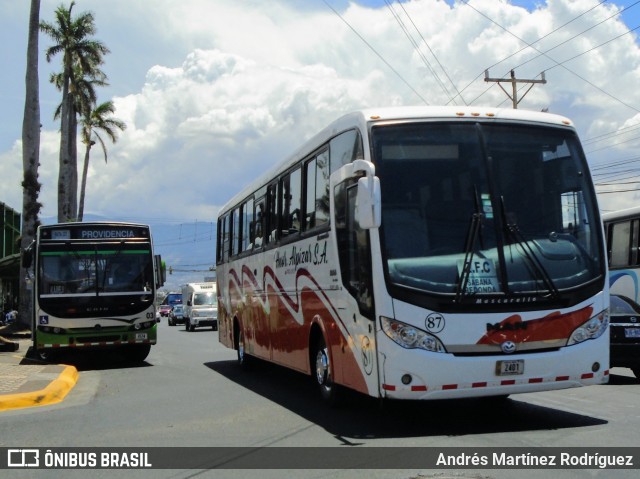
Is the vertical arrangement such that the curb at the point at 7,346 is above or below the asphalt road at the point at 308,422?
above

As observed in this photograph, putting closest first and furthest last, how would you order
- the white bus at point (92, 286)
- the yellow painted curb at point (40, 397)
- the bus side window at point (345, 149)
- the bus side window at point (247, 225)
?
the bus side window at point (345, 149), the yellow painted curb at point (40, 397), the bus side window at point (247, 225), the white bus at point (92, 286)

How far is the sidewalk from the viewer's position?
11.5 metres

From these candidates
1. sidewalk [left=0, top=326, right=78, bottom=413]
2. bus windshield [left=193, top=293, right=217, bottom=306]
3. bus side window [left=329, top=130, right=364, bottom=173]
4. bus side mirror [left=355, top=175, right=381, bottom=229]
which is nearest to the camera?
bus side mirror [left=355, top=175, right=381, bottom=229]

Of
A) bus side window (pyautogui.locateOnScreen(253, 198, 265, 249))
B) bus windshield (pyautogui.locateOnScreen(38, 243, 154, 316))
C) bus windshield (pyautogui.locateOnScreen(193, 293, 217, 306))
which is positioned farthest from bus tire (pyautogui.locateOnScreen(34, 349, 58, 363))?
bus windshield (pyautogui.locateOnScreen(193, 293, 217, 306))

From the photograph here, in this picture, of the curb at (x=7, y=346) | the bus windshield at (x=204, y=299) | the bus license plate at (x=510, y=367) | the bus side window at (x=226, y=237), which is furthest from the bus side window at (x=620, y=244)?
the bus windshield at (x=204, y=299)

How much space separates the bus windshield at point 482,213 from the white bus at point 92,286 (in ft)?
34.7

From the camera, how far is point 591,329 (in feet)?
27.9

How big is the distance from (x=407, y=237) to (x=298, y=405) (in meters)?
3.78

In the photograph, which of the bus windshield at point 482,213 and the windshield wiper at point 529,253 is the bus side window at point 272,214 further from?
the windshield wiper at point 529,253

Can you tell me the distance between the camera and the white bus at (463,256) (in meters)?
7.99

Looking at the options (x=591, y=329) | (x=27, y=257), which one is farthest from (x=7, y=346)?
(x=591, y=329)

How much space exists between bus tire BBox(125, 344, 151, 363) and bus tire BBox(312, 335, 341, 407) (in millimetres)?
9118

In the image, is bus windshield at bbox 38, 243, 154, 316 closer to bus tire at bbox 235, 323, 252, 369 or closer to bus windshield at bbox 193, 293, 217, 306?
bus tire at bbox 235, 323, 252, 369
